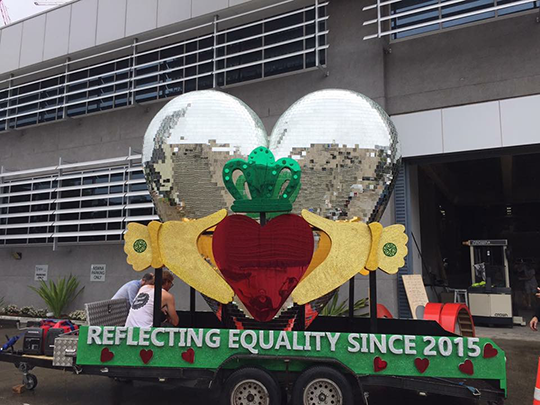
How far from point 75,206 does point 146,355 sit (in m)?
8.25

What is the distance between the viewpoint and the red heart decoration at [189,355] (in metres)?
3.74

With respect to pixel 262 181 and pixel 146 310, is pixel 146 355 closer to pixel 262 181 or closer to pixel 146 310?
pixel 146 310

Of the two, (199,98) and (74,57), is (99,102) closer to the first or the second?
(74,57)

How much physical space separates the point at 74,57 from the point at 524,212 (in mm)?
20481

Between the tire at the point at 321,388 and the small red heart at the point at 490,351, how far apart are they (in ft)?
3.59

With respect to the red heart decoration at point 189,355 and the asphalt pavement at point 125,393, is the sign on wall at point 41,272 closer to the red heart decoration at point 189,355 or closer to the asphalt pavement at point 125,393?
the asphalt pavement at point 125,393

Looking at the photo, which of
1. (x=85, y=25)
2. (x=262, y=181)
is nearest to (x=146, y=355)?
(x=262, y=181)

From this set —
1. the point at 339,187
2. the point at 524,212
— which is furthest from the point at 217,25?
the point at 524,212

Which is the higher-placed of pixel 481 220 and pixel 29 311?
pixel 481 220

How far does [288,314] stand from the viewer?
12.9ft

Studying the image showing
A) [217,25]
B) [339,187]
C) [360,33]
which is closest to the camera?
[339,187]

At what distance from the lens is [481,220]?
22.1 meters

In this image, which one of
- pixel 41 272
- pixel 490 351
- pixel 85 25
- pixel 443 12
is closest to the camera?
pixel 490 351

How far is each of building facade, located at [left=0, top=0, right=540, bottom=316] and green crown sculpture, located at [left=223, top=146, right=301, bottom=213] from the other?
5062 mm
